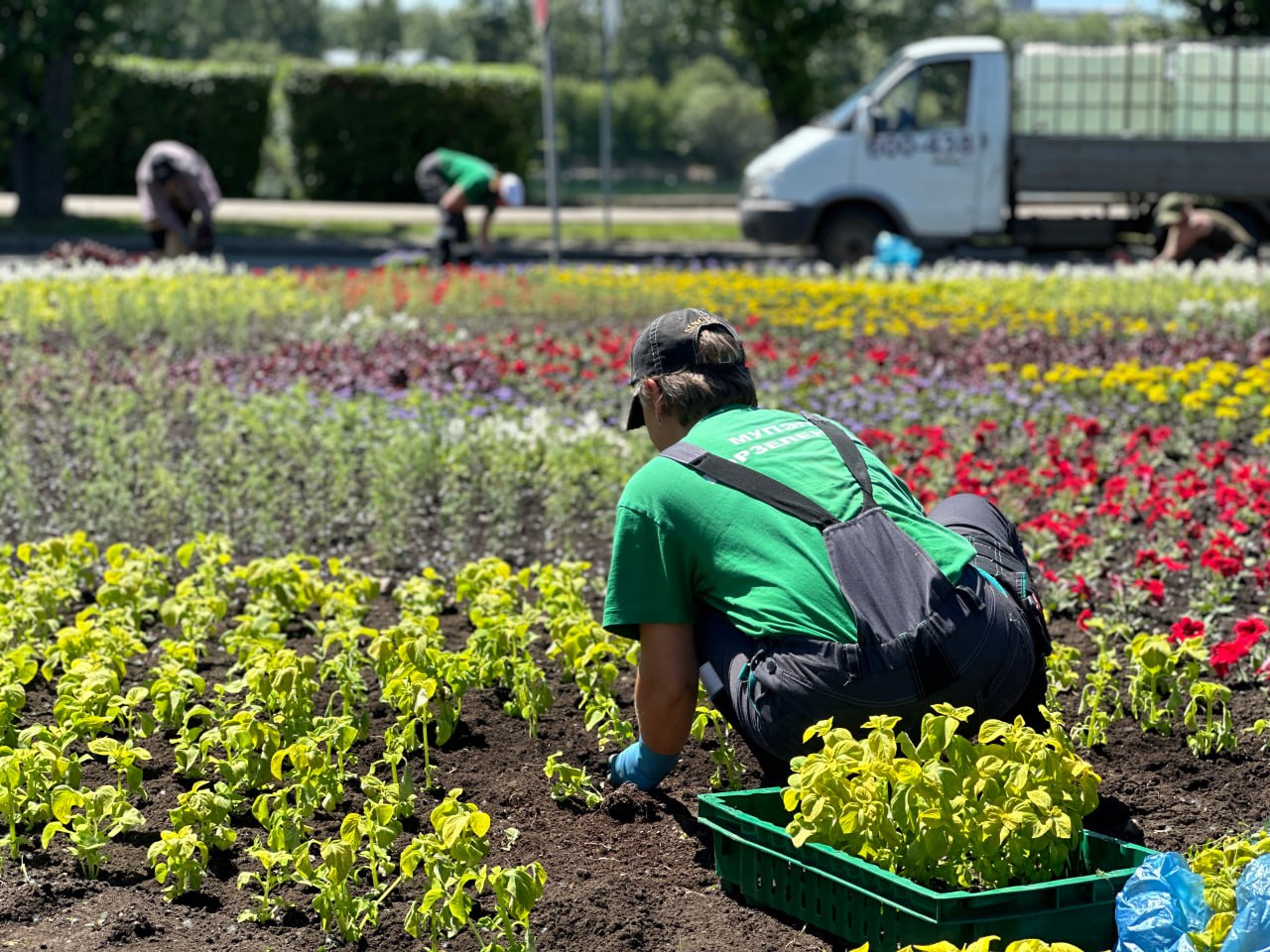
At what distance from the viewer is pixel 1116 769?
13.1ft

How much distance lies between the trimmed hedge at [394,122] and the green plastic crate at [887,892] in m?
25.7

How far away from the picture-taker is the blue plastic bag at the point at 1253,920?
245 cm

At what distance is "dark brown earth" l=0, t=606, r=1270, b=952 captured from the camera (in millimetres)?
3209

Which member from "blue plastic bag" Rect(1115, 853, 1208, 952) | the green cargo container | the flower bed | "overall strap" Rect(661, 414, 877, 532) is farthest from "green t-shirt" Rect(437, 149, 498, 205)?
"blue plastic bag" Rect(1115, 853, 1208, 952)

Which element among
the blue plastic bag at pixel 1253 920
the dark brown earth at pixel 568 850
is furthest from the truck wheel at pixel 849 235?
the blue plastic bag at pixel 1253 920

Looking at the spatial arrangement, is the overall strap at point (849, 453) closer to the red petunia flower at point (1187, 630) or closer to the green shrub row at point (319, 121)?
the red petunia flower at point (1187, 630)

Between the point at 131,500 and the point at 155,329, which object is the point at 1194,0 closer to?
the point at 155,329

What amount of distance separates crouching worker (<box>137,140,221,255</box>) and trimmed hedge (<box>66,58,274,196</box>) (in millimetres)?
12894

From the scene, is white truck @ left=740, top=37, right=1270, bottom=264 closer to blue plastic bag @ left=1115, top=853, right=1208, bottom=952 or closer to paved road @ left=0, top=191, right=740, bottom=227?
paved road @ left=0, top=191, right=740, bottom=227

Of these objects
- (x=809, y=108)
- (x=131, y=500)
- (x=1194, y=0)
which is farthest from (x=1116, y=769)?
(x=1194, y=0)

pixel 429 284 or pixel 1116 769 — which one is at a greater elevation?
pixel 429 284

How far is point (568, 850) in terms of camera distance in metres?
3.62

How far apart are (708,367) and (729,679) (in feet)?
2.29

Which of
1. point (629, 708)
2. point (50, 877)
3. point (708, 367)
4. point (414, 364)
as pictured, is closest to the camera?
point (50, 877)
